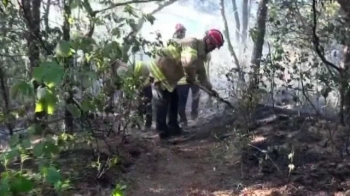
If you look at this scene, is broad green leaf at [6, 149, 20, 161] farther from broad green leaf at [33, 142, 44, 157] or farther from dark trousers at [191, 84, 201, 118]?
dark trousers at [191, 84, 201, 118]

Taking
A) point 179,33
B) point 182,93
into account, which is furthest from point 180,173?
point 182,93

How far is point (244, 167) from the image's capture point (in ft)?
17.3

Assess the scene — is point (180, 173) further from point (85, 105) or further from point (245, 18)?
point (245, 18)

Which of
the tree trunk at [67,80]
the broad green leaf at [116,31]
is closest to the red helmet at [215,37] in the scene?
the broad green leaf at [116,31]

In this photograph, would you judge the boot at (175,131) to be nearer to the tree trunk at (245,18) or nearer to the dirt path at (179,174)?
the dirt path at (179,174)

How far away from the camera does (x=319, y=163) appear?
5035 millimetres

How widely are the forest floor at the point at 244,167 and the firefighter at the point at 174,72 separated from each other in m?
0.89

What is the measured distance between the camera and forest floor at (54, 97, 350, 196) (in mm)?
4680

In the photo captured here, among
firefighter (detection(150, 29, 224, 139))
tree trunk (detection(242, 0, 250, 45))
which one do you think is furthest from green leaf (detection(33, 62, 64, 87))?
tree trunk (detection(242, 0, 250, 45))

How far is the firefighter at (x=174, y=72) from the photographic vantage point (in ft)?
22.0

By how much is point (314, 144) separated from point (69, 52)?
3246 millimetres

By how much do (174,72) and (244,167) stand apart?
85.4 inches

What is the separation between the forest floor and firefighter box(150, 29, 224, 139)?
2.93 ft

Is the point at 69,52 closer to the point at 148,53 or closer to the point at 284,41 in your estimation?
the point at 148,53
